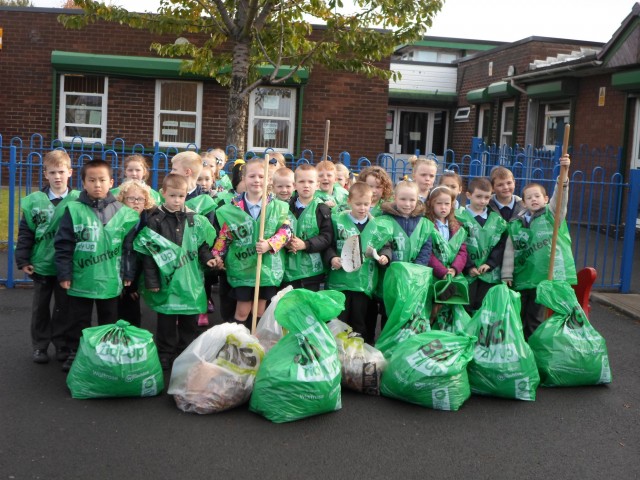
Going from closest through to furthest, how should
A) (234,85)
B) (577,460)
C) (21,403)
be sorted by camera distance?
(577,460) < (21,403) < (234,85)

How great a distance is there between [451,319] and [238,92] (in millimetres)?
7146

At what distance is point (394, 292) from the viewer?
17.1 ft

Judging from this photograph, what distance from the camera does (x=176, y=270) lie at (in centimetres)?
519

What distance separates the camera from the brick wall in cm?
1614

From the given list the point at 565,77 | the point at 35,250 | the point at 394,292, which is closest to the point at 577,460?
the point at 394,292

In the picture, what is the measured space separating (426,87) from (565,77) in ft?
26.5

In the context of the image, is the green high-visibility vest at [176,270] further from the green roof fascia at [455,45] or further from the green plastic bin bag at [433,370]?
the green roof fascia at [455,45]

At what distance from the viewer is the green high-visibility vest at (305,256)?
18.5ft

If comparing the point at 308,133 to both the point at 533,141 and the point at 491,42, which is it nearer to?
the point at 533,141

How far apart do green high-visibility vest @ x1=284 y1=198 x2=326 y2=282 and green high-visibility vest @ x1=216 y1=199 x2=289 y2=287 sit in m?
0.18

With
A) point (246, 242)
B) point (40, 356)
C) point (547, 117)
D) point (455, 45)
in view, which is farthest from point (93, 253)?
point (455, 45)

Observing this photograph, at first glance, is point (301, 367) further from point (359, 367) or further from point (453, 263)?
point (453, 263)

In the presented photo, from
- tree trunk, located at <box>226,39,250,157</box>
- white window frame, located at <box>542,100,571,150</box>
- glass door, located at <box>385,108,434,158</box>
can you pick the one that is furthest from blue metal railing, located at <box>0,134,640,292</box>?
glass door, located at <box>385,108,434,158</box>

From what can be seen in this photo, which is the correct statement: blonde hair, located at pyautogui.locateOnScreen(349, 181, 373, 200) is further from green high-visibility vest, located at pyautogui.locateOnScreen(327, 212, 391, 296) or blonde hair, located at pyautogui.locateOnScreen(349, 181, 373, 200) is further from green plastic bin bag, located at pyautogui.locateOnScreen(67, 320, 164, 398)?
green plastic bin bag, located at pyautogui.locateOnScreen(67, 320, 164, 398)
